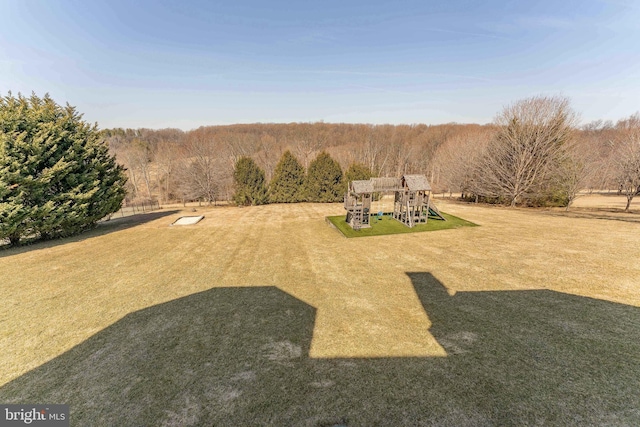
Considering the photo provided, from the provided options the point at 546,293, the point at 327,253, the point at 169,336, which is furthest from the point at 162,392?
the point at 546,293

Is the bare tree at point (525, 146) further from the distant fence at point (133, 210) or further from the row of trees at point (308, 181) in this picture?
the distant fence at point (133, 210)

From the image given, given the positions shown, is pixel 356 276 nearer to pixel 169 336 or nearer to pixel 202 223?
pixel 169 336

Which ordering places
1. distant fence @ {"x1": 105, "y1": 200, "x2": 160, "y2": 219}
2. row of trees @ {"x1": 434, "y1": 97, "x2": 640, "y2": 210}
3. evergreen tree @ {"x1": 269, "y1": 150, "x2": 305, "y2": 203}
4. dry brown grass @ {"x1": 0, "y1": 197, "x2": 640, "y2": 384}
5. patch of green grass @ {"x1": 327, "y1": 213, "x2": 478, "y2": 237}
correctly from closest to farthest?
dry brown grass @ {"x1": 0, "y1": 197, "x2": 640, "y2": 384}
patch of green grass @ {"x1": 327, "y1": 213, "x2": 478, "y2": 237}
row of trees @ {"x1": 434, "y1": 97, "x2": 640, "y2": 210}
distant fence @ {"x1": 105, "y1": 200, "x2": 160, "y2": 219}
evergreen tree @ {"x1": 269, "y1": 150, "x2": 305, "y2": 203}

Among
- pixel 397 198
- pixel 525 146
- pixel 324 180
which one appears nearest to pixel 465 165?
pixel 525 146

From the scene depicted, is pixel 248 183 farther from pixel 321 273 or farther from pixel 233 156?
pixel 321 273

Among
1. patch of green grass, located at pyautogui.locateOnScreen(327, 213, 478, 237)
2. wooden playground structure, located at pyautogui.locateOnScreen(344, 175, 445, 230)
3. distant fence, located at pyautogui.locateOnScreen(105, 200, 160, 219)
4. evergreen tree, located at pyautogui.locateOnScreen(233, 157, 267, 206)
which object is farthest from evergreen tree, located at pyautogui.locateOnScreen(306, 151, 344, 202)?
distant fence, located at pyautogui.locateOnScreen(105, 200, 160, 219)

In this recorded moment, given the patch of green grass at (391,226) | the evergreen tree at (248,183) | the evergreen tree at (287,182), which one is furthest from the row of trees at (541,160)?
the evergreen tree at (248,183)

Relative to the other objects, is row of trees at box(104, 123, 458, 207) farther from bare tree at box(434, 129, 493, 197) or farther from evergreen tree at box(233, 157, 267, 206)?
bare tree at box(434, 129, 493, 197)
